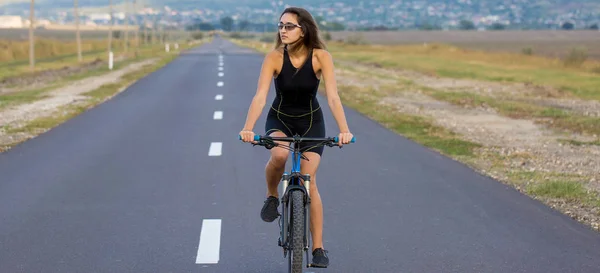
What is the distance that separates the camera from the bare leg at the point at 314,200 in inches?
220

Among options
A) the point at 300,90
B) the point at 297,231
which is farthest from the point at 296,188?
the point at 300,90

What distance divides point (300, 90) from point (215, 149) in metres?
7.29

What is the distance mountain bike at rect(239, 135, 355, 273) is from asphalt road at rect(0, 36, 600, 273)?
0.81 metres

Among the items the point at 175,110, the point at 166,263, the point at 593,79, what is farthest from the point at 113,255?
the point at 593,79

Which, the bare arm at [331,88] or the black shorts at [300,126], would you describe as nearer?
the bare arm at [331,88]

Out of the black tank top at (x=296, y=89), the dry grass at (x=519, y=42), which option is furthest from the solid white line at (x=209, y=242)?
the dry grass at (x=519, y=42)

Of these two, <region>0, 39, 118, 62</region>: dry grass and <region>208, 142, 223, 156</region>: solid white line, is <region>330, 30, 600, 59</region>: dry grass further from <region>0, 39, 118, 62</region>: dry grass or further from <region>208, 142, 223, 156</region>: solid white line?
<region>208, 142, 223, 156</region>: solid white line

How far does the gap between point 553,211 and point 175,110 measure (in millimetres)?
12256

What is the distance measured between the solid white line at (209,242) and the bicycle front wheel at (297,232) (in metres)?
1.22

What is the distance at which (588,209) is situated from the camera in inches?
337

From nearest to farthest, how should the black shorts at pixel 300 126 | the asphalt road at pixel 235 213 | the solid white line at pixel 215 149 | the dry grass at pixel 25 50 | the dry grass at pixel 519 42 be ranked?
the black shorts at pixel 300 126 < the asphalt road at pixel 235 213 < the solid white line at pixel 215 149 < the dry grass at pixel 25 50 < the dry grass at pixel 519 42

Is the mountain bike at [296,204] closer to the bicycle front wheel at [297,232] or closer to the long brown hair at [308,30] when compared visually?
the bicycle front wheel at [297,232]

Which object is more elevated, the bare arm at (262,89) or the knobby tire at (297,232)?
the bare arm at (262,89)

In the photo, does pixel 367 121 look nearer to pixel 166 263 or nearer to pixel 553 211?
pixel 553 211
